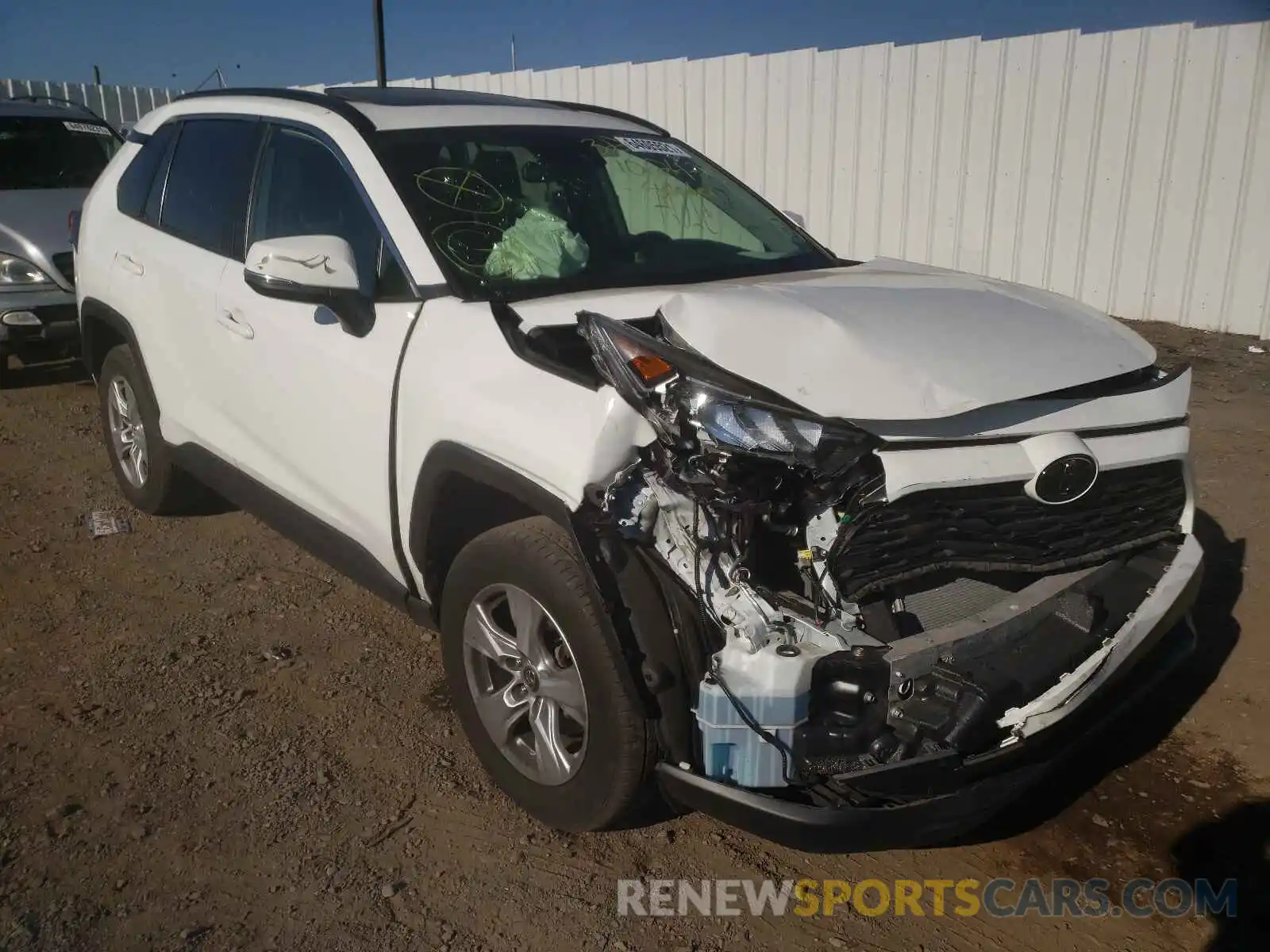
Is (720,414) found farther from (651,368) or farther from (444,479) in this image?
(444,479)

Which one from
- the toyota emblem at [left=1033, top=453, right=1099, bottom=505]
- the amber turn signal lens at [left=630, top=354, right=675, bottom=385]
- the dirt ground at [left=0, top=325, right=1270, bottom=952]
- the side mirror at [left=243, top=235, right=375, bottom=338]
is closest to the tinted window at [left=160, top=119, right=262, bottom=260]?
the side mirror at [left=243, top=235, right=375, bottom=338]

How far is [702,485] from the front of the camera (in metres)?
2.26

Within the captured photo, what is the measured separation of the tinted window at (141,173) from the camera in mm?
4586

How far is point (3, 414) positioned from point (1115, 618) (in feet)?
22.9

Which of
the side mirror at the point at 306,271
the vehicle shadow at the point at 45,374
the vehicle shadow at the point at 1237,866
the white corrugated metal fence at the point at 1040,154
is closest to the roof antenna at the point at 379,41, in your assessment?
the white corrugated metal fence at the point at 1040,154

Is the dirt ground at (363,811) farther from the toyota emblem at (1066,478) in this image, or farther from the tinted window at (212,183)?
the tinted window at (212,183)

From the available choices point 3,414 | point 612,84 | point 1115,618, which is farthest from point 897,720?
point 612,84

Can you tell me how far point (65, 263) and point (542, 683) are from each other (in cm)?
623

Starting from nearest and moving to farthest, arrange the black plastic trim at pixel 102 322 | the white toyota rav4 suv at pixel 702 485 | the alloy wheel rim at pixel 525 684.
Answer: the white toyota rav4 suv at pixel 702 485, the alloy wheel rim at pixel 525 684, the black plastic trim at pixel 102 322

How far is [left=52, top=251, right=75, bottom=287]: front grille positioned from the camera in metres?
7.18

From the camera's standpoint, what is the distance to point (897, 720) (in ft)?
7.38

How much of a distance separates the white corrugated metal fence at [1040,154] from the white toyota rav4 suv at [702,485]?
5.75m

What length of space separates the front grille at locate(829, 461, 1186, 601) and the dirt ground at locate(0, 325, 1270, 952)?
508 mm

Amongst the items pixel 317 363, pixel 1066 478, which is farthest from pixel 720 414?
pixel 317 363
